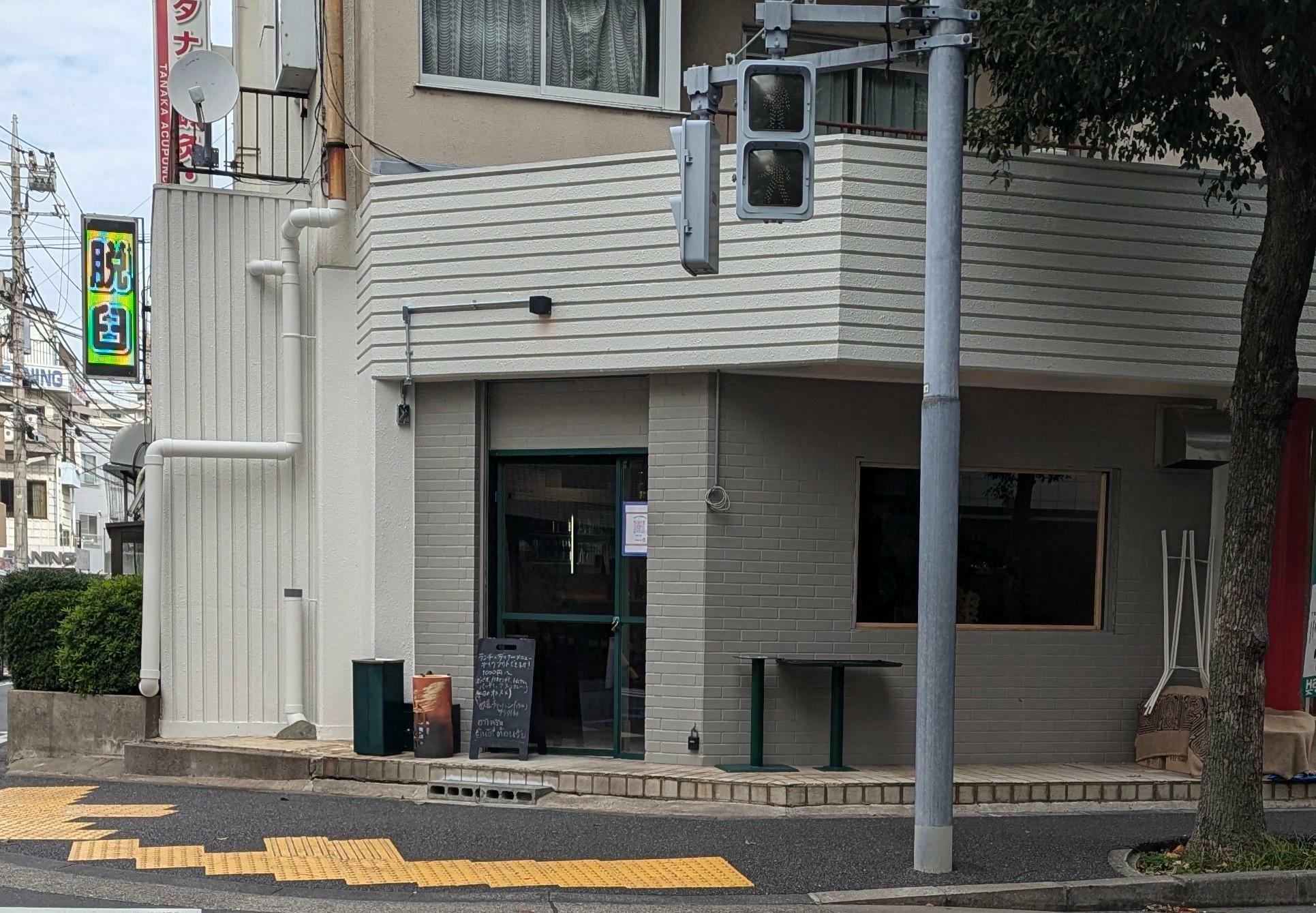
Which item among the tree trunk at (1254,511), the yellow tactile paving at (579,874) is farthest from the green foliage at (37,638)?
the tree trunk at (1254,511)

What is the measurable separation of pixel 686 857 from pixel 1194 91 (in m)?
6.28

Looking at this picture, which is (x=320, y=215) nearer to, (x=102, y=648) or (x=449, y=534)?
(x=449, y=534)

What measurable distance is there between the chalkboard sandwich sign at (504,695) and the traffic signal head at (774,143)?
4.84m

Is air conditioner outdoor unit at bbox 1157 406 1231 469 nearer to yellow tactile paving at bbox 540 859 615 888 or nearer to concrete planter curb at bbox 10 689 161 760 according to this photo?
yellow tactile paving at bbox 540 859 615 888

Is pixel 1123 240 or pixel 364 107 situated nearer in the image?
pixel 1123 240

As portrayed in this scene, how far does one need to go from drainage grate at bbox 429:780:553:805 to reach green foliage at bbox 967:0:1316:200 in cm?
573

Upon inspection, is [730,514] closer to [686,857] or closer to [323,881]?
[686,857]

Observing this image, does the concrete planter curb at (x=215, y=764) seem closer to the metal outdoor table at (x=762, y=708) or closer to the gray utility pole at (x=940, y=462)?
the metal outdoor table at (x=762, y=708)

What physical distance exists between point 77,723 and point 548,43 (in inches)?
290

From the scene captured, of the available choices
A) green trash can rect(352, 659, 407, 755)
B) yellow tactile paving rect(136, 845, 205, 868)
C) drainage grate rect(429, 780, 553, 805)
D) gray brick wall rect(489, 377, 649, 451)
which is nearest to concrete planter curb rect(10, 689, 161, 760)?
green trash can rect(352, 659, 407, 755)

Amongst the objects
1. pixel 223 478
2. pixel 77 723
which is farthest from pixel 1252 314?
pixel 77 723

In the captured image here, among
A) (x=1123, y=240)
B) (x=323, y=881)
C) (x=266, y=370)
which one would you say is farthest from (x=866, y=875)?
(x=266, y=370)

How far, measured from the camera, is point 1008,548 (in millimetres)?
10805

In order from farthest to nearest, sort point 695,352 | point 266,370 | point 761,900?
point 266,370, point 695,352, point 761,900
